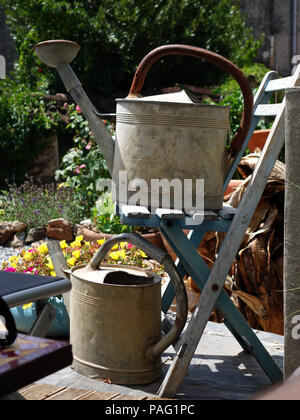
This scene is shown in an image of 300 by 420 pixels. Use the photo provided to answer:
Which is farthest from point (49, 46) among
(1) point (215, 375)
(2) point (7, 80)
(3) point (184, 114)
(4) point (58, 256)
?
(2) point (7, 80)

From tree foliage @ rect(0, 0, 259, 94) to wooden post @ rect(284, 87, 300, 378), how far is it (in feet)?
21.9

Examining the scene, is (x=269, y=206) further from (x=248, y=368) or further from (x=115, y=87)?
(x=115, y=87)

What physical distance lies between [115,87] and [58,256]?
241 inches

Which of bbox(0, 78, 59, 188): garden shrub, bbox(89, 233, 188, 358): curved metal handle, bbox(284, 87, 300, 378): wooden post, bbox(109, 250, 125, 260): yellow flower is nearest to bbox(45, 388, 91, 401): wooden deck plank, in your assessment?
bbox(89, 233, 188, 358): curved metal handle

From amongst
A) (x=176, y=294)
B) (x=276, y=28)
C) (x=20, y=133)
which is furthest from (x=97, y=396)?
(x=276, y=28)

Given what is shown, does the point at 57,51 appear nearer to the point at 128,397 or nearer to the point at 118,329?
the point at 118,329

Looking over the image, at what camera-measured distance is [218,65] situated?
7.71ft

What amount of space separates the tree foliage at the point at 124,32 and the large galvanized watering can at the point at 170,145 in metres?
6.21

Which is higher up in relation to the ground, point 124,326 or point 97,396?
point 124,326

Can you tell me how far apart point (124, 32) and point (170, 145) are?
21.4 feet

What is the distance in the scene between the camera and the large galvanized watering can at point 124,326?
2.38m

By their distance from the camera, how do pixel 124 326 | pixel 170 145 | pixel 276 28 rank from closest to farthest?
pixel 170 145, pixel 124 326, pixel 276 28

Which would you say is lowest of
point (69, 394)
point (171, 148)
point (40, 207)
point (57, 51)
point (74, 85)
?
point (40, 207)

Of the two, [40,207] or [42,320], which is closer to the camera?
[42,320]
